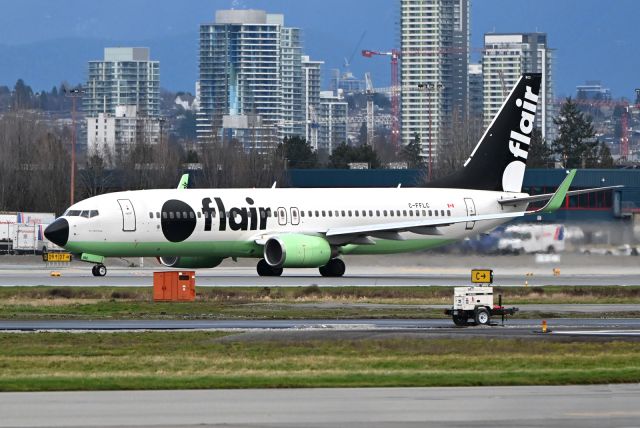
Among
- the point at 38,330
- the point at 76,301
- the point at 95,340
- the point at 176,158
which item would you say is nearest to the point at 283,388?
the point at 95,340

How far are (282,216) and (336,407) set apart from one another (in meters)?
42.2

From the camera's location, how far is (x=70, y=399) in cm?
2628

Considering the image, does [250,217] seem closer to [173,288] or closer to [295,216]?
[295,216]

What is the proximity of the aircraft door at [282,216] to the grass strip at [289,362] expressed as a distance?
2878 cm

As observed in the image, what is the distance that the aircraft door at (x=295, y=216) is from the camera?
2662 inches

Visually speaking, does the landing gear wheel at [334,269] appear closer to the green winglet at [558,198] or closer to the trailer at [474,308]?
the green winglet at [558,198]

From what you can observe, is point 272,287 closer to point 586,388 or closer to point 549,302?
point 549,302

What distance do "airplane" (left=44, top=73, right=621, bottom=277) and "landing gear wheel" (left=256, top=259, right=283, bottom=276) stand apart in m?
0.04

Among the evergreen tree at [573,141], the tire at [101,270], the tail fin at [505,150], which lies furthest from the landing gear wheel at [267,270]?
the evergreen tree at [573,141]

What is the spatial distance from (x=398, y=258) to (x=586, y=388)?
42966 millimetres

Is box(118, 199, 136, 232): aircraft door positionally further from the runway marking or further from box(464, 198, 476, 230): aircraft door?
the runway marking

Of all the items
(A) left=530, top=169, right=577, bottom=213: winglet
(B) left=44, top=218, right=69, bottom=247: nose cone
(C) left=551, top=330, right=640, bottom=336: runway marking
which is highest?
(A) left=530, top=169, right=577, bottom=213: winglet

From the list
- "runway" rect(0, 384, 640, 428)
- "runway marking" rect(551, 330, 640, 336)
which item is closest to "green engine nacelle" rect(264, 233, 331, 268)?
"runway marking" rect(551, 330, 640, 336)

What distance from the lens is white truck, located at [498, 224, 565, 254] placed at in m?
67.2
